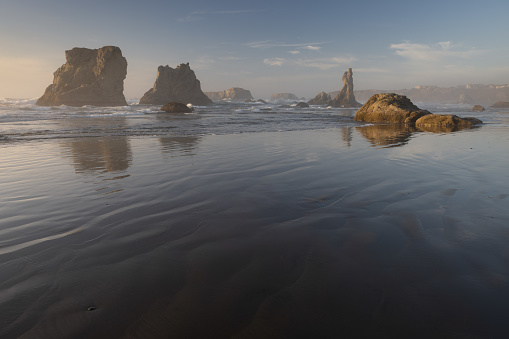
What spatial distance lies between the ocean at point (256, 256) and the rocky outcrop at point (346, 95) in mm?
91879

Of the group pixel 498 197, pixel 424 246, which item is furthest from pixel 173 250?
pixel 498 197

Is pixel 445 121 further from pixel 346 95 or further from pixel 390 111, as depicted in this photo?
pixel 346 95

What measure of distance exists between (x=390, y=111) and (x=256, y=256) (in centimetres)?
2115

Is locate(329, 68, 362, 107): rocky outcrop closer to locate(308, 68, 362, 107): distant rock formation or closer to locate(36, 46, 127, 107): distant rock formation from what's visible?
locate(308, 68, 362, 107): distant rock formation

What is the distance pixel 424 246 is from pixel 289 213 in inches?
55.4

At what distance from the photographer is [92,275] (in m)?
1.99

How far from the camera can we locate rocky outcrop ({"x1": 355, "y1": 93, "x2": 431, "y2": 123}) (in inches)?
725

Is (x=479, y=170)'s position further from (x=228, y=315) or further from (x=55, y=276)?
(x=55, y=276)

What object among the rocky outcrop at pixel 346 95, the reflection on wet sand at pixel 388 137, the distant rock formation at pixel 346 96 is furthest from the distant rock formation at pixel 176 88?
the reflection on wet sand at pixel 388 137

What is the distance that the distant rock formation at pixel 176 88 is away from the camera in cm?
9062

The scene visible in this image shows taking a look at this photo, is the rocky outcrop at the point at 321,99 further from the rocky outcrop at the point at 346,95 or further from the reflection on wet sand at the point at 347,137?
the reflection on wet sand at the point at 347,137

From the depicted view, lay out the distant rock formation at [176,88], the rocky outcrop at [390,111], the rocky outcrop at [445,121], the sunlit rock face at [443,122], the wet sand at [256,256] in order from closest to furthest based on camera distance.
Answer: the wet sand at [256,256] < the sunlit rock face at [443,122] < the rocky outcrop at [445,121] < the rocky outcrop at [390,111] < the distant rock formation at [176,88]

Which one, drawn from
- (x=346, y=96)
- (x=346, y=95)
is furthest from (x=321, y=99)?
(x=346, y=96)

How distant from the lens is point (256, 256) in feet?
7.30
